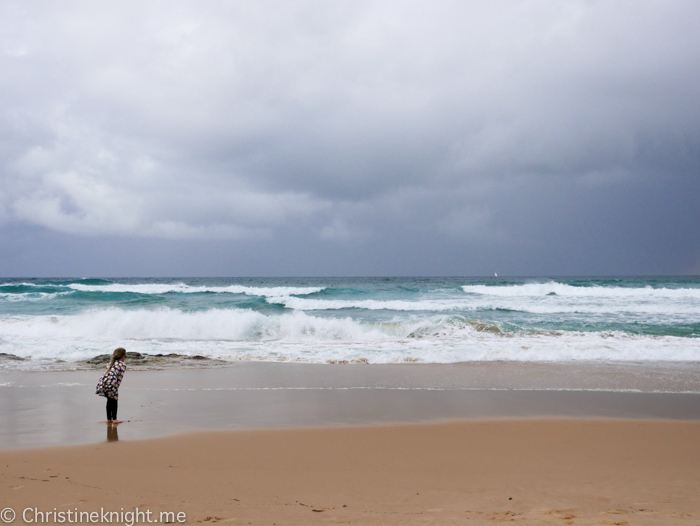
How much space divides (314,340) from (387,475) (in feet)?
39.8

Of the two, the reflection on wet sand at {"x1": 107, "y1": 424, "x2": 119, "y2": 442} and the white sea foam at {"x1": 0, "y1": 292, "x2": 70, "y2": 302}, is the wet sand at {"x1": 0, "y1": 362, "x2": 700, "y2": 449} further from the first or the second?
the white sea foam at {"x1": 0, "y1": 292, "x2": 70, "y2": 302}

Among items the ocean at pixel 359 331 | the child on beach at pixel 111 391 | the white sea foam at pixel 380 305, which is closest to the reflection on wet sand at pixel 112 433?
the child on beach at pixel 111 391

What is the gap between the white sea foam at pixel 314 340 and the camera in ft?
40.3

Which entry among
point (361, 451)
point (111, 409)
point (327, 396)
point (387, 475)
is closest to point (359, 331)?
point (327, 396)

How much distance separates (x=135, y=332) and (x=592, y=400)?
679 inches

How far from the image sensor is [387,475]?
4.43 meters

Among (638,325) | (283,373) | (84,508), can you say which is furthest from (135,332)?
(638,325)

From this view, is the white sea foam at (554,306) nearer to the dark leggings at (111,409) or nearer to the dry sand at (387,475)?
the dry sand at (387,475)

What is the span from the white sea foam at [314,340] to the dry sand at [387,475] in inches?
249

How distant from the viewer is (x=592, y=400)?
25.3 ft

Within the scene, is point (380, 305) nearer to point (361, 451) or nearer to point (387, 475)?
point (361, 451)

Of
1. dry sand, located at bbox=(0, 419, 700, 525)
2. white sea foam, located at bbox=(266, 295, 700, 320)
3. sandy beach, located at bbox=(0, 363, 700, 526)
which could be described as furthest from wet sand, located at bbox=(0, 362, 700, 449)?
white sea foam, located at bbox=(266, 295, 700, 320)

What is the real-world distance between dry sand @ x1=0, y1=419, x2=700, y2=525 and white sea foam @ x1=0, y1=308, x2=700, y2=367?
6.32 meters

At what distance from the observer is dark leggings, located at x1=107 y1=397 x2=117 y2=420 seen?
20.9 ft
